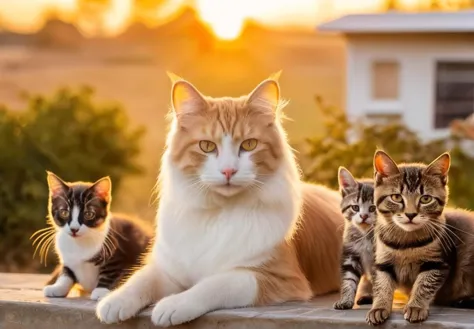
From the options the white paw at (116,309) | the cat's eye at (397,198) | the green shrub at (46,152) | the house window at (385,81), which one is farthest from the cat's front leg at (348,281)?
the house window at (385,81)

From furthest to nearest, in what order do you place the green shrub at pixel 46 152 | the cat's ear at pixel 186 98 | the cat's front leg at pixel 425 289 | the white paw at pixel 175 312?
the green shrub at pixel 46 152 < the cat's ear at pixel 186 98 < the white paw at pixel 175 312 < the cat's front leg at pixel 425 289

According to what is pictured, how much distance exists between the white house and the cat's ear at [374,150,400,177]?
4983mm

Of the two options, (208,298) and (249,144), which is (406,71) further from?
(208,298)

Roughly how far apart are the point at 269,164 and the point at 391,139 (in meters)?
3.77

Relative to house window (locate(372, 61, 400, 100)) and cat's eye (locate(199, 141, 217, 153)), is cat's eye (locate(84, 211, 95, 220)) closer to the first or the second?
cat's eye (locate(199, 141, 217, 153))

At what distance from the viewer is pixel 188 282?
3.71 m

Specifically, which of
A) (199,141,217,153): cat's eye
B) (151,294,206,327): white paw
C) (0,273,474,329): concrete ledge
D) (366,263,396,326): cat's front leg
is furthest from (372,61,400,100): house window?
(151,294,206,327): white paw

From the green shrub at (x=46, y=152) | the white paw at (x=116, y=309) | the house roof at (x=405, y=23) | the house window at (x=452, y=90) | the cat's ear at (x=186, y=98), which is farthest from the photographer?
the house window at (x=452, y=90)

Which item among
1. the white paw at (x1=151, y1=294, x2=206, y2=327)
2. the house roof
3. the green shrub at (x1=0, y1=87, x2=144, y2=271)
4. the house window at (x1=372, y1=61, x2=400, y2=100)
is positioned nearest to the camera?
the white paw at (x1=151, y1=294, x2=206, y2=327)

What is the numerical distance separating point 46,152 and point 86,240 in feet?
10.9

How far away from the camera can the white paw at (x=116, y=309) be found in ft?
11.5

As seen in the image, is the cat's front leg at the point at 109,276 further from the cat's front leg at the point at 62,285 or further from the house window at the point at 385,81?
the house window at the point at 385,81

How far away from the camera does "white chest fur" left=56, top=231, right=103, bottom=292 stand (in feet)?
13.1

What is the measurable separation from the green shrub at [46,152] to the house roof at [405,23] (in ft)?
7.09
